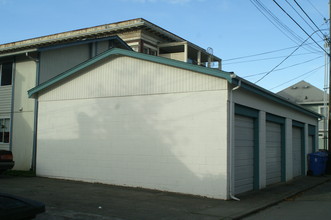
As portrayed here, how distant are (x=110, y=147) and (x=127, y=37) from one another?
14129 millimetres

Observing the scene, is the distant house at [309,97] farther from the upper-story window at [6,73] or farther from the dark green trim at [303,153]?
the upper-story window at [6,73]

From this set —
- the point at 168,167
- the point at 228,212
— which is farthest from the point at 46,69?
the point at 228,212

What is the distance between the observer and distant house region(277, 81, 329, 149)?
3425cm

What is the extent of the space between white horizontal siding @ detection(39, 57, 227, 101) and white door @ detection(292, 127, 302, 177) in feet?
30.5

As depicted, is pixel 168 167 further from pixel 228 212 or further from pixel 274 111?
pixel 274 111

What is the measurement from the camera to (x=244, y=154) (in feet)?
41.4

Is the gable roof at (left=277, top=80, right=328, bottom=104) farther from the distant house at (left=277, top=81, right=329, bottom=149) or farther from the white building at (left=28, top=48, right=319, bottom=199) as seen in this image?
the white building at (left=28, top=48, right=319, bottom=199)

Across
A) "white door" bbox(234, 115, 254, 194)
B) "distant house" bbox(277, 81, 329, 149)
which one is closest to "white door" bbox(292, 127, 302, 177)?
"white door" bbox(234, 115, 254, 194)

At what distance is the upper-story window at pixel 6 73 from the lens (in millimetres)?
18522

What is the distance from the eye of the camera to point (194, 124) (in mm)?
11695

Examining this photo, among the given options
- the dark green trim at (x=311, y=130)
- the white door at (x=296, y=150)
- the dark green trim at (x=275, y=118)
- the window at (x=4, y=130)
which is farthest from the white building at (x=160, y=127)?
the dark green trim at (x=311, y=130)

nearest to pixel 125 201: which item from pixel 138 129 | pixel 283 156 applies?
pixel 138 129

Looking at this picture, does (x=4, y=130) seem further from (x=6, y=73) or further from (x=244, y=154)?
(x=244, y=154)

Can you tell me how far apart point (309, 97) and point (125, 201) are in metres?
30.0
